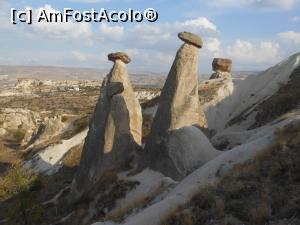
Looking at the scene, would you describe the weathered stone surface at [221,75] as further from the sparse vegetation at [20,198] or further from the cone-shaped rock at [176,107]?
the cone-shaped rock at [176,107]

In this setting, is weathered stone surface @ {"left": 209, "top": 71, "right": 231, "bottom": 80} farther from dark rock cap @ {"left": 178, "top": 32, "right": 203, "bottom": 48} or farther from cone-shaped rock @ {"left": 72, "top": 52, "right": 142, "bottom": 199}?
dark rock cap @ {"left": 178, "top": 32, "right": 203, "bottom": 48}

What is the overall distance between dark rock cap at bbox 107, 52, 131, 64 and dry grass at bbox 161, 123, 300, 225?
39.9ft

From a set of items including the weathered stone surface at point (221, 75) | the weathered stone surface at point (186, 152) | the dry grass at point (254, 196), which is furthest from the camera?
the weathered stone surface at point (221, 75)

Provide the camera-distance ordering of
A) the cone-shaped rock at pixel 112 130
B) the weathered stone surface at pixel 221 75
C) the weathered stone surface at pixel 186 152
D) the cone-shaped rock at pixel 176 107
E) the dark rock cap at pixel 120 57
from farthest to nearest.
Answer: the weathered stone surface at pixel 221 75 → the dark rock cap at pixel 120 57 → the cone-shaped rock at pixel 112 130 → the cone-shaped rock at pixel 176 107 → the weathered stone surface at pixel 186 152

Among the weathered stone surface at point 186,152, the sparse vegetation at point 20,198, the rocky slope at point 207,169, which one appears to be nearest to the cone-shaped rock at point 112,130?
the rocky slope at point 207,169

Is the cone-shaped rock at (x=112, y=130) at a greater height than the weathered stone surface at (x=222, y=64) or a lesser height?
lesser

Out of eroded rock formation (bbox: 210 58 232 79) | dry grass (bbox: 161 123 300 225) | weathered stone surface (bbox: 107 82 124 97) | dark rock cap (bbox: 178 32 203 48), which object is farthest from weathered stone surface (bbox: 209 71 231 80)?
dry grass (bbox: 161 123 300 225)

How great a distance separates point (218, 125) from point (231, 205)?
2228 centimetres

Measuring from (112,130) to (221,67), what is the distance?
20927mm

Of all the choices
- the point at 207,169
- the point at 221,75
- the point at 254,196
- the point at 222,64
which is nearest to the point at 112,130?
the point at 207,169

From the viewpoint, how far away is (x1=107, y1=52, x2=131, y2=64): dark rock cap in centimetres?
2281

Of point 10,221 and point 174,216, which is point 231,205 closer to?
point 174,216

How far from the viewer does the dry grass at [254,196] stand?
8.53 metres

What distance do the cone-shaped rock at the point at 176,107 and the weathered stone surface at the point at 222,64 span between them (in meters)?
20.1
